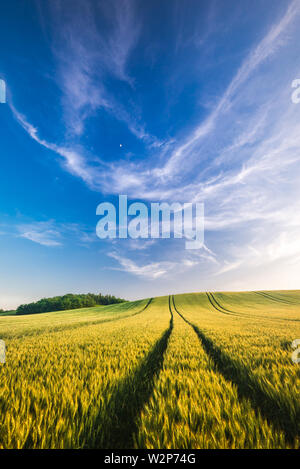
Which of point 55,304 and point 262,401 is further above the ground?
point 262,401

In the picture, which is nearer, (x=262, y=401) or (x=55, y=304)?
(x=262, y=401)

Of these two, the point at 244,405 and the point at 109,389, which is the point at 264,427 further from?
the point at 109,389

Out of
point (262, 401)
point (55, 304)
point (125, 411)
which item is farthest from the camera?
point (55, 304)

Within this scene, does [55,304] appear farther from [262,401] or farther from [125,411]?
[262,401]

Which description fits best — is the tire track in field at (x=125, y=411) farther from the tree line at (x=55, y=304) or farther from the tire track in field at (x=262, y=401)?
the tree line at (x=55, y=304)

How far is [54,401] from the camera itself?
85.5 inches

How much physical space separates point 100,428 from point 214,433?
47.9 inches

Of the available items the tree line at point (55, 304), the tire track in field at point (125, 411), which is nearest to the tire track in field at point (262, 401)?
the tire track in field at point (125, 411)

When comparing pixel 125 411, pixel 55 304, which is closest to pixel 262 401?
pixel 125 411

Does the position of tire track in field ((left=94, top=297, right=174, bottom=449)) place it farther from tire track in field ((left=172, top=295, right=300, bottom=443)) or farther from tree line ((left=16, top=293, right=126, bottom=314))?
tree line ((left=16, top=293, right=126, bottom=314))

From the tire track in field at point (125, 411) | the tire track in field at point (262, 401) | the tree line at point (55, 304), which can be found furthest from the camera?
the tree line at point (55, 304)

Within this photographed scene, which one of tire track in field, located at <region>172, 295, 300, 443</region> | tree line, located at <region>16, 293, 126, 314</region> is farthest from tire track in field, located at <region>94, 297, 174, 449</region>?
tree line, located at <region>16, 293, 126, 314</region>
